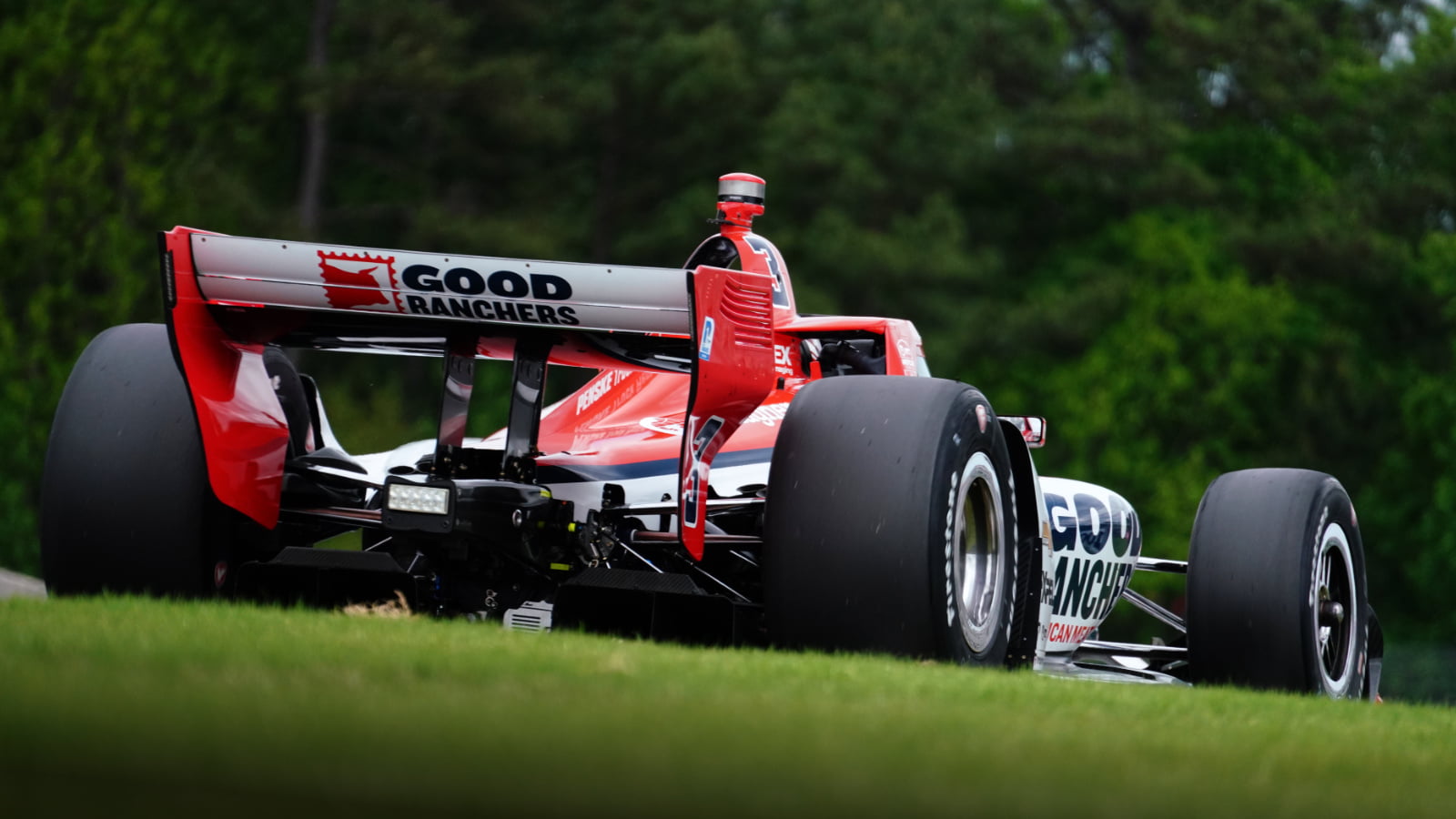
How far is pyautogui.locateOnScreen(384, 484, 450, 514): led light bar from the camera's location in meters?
5.82

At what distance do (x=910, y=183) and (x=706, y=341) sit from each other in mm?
34886

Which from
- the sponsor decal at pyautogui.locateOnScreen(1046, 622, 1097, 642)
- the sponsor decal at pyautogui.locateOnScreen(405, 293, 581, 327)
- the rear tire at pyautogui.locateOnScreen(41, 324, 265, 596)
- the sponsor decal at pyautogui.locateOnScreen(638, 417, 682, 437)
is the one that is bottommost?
the sponsor decal at pyautogui.locateOnScreen(1046, 622, 1097, 642)

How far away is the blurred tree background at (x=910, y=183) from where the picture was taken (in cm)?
3522

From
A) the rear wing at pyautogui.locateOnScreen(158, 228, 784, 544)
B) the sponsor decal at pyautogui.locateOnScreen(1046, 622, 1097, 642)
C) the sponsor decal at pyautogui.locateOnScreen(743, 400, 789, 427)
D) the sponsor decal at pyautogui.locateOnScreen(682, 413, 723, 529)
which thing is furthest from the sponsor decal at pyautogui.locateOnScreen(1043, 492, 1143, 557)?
the sponsor decal at pyautogui.locateOnScreen(682, 413, 723, 529)

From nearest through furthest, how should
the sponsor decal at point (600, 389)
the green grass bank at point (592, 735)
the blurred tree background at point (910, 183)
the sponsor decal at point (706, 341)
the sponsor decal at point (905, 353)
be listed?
the green grass bank at point (592, 735) < the sponsor decal at point (706, 341) < the sponsor decal at point (600, 389) < the sponsor decal at point (905, 353) < the blurred tree background at point (910, 183)

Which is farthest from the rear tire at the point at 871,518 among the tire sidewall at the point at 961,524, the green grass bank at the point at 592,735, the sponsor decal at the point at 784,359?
the sponsor decal at the point at 784,359

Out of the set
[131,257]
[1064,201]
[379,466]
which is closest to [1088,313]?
[1064,201]

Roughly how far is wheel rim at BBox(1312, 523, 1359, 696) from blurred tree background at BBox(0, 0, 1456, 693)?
26690mm

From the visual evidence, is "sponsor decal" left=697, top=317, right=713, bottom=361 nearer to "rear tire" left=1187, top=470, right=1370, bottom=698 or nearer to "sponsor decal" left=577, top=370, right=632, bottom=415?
"sponsor decal" left=577, top=370, right=632, bottom=415

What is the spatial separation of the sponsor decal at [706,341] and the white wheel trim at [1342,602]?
9.12 ft

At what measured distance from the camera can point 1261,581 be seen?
7234 mm

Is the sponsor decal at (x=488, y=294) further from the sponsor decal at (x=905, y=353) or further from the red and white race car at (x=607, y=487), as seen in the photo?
the sponsor decal at (x=905, y=353)

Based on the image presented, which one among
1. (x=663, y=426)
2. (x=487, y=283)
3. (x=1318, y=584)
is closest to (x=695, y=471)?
(x=487, y=283)

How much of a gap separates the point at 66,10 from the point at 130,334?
31318 millimetres
